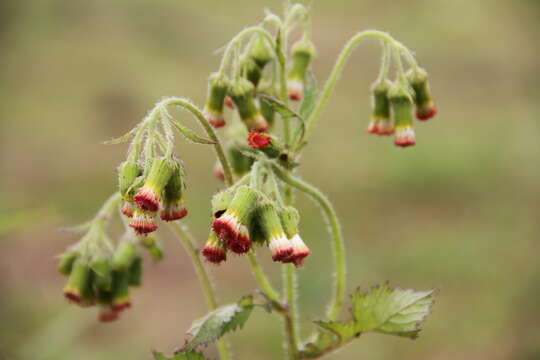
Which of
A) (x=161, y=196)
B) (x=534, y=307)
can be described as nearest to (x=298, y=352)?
(x=161, y=196)

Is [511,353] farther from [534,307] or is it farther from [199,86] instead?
[199,86]

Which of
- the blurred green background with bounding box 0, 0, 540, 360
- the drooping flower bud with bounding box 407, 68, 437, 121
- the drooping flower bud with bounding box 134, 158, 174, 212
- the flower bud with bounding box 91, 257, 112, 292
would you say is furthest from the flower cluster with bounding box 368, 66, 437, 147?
the blurred green background with bounding box 0, 0, 540, 360

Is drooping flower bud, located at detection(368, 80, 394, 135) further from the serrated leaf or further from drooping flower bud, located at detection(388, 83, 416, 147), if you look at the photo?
the serrated leaf

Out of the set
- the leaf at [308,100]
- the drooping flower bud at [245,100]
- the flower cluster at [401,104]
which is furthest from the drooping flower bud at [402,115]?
the drooping flower bud at [245,100]

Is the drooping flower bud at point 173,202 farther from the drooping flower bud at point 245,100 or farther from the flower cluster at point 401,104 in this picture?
the flower cluster at point 401,104

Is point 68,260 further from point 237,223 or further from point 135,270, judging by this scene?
point 237,223

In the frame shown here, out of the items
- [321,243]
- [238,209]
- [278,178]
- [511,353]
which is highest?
[321,243]

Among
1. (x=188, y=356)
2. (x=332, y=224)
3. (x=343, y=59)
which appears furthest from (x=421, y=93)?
(x=188, y=356)
